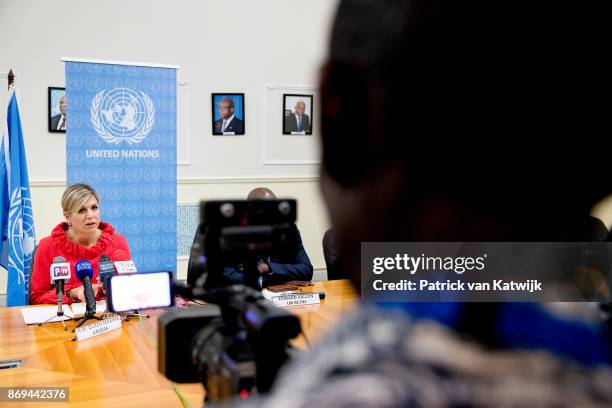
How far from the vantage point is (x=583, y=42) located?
0.43 metres

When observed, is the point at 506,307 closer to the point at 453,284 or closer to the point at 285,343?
the point at 453,284

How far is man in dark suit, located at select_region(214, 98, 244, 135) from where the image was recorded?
19.2 feet

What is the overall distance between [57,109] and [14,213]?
4.97ft

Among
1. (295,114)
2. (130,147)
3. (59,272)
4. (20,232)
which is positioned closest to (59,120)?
(130,147)

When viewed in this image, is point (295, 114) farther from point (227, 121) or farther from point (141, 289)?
point (141, 289)

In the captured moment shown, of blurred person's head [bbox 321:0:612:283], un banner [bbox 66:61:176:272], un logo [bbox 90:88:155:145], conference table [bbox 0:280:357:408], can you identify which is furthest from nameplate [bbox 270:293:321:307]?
blurred person's head [bbox 321:0:612:283]

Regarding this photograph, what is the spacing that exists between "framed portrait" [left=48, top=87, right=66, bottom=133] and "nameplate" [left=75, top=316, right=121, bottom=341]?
312cm

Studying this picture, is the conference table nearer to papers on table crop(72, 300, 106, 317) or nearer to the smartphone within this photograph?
papers on table crop(72, 300, 106, 317)

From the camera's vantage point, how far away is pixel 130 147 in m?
4.21

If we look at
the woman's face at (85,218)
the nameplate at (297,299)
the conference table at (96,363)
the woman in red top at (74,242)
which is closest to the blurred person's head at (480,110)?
the conference table at (96,363)

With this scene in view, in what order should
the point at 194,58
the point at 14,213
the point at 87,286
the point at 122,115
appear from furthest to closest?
the point at 194,58, the point at 122,115, the point at 14,213, the point at 87,286

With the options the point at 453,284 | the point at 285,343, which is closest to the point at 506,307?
the point at 453,284

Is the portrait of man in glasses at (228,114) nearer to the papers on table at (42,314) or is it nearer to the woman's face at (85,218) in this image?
the woman's face at (85,218)

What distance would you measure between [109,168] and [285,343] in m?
3.64
